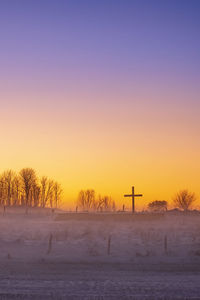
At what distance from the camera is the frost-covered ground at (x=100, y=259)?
15.9 meters

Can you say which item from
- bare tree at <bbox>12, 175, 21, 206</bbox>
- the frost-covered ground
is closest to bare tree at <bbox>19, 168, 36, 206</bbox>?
bare tree at <bbox>12, 175, 21, 206</bbox>

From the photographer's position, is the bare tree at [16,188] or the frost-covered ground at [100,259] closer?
the frost-covered ground at [100,259]

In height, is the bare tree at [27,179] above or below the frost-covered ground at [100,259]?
above

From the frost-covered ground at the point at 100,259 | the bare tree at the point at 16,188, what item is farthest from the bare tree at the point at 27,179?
the frost-covered ground at the point at 100,259

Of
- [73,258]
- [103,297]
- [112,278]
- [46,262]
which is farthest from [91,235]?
[103,297]

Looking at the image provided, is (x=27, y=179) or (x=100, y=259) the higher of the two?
(x=27, y=179)

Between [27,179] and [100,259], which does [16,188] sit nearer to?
[27,179]

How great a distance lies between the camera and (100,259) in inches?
1111

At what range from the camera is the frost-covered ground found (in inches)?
626

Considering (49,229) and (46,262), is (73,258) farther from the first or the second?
(49,229)

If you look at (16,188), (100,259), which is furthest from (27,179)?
(100,259)

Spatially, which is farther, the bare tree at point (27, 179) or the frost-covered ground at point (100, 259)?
the bare tree at point (27, 179)

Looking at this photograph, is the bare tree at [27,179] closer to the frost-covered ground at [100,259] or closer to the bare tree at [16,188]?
the bare tree at [16,188]

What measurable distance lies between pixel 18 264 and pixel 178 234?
1841 centimetres
